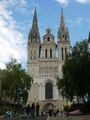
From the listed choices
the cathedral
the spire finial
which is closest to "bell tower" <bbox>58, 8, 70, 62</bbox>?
the cathedral

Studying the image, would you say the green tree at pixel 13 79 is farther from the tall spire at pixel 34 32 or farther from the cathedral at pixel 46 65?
the tall spire at pixel 34 32

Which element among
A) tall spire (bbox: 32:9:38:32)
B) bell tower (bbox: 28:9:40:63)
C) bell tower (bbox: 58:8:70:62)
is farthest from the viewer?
tall spire (bbox: 32:9:38:32)

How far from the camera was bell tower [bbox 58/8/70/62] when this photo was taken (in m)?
131

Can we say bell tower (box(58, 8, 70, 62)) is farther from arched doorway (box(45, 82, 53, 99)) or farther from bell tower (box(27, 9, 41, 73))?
arched doorway (box(45, 82, 53, 99))

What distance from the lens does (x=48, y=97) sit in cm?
12900

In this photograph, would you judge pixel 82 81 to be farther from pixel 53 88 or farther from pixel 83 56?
pixel 53 88

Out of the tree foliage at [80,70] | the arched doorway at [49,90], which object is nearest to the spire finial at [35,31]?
the arched doorway at [49,90]

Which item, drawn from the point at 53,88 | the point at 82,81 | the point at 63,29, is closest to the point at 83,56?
the point at 82,81

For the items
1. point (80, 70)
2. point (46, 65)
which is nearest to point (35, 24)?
point (46, 65)

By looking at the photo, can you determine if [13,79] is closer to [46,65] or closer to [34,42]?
[46,65]

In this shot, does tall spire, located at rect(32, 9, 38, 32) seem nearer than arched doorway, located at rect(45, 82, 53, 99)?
No

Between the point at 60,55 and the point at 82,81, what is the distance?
82.8 meters

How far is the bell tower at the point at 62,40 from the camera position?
13125 centimetres

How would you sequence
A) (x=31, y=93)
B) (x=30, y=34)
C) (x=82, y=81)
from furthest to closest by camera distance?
(x=30, y=34), (x=31, y=93), (x=82, y=81)
